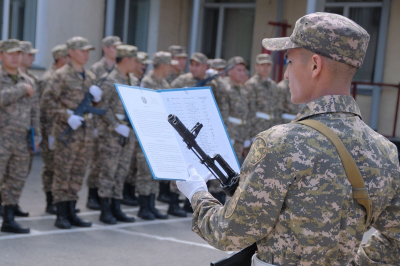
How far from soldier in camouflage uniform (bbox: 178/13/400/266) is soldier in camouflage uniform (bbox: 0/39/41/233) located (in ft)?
13.5

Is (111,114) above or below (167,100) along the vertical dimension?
below

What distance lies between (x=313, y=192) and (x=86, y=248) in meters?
3.95

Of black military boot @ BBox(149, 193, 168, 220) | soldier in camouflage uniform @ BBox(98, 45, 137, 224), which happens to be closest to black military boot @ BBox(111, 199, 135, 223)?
soldier in camouflage uniform @ BBox(98, 45, 137, 224)

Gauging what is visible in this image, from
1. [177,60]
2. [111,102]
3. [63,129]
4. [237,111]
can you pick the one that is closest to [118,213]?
[63,129]

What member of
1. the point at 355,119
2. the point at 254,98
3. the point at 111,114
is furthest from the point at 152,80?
the point at 355,119

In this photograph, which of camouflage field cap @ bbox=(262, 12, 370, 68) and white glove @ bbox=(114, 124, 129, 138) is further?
white glove @ bbox=(114, 124, 129, 138)

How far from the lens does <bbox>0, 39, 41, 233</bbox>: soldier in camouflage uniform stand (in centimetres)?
554

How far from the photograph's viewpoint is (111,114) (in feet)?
21.4

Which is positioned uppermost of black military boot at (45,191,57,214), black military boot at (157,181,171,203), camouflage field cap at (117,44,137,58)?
camouflage field cap at (117,44,137,58)

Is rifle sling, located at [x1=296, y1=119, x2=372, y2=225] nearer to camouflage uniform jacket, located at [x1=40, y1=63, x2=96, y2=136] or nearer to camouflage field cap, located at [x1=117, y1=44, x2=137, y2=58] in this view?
camouflage uniform jacket, located at [x1=40, y1=63, x2=96, y2=136]

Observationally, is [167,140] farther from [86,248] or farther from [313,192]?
[86,248]

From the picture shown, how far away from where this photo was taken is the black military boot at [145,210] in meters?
6.74

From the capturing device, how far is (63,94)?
6156 mm

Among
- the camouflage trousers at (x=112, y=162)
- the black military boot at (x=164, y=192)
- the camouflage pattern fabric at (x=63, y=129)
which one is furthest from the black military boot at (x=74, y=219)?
the black military boot at (x=164, y=192)
